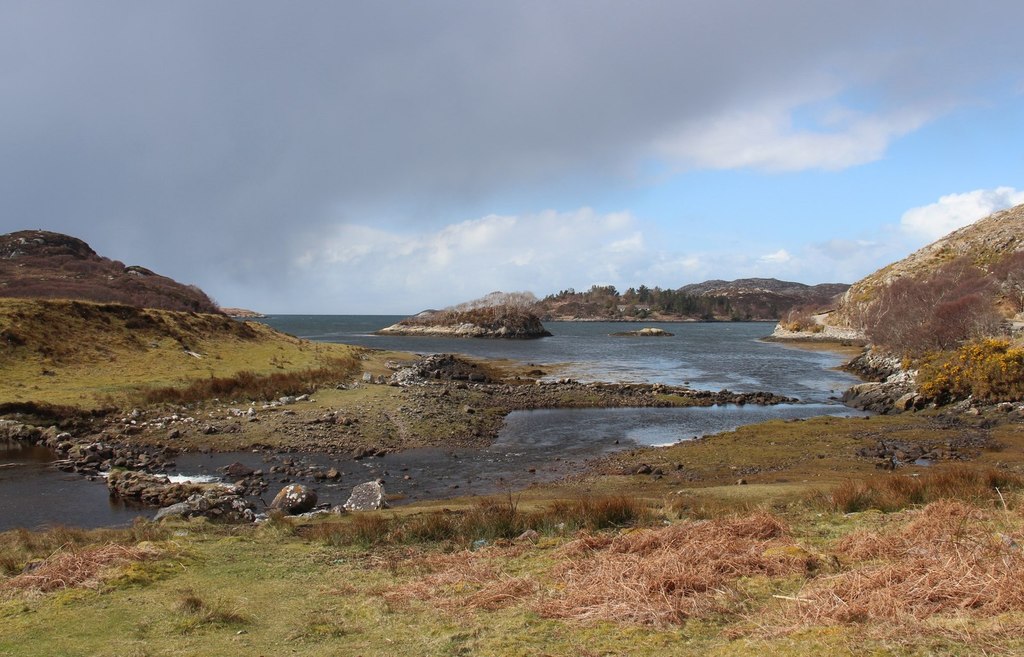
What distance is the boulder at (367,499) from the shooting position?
15.0 metres

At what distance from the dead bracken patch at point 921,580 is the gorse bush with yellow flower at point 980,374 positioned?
84.6ft

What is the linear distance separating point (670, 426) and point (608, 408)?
5.74m

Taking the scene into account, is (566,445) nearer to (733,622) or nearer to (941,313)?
(733,622)

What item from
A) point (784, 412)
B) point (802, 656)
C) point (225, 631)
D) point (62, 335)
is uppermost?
point (62, 335)

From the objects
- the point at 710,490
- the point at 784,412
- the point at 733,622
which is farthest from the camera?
the point at 784,412

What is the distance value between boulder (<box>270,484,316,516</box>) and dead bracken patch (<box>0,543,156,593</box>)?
6.51 meters

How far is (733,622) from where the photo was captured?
20.1 ft

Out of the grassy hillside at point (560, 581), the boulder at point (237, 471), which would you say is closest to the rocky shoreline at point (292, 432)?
the boulder at point (237, 471)

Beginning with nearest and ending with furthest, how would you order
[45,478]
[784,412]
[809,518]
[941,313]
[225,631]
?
[225,631], [809,518], [45,478], [784,412], [941,313]

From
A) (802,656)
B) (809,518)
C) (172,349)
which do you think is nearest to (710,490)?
(809,518)

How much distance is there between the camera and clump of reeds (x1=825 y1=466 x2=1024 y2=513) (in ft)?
35.8

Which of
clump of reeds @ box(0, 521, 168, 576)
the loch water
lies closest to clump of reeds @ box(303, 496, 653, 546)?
clump of reeds @ box(0, 521, 168, 576)

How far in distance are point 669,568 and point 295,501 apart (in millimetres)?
11441

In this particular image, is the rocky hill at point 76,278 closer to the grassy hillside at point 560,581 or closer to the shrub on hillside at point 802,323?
the grassy hillside at point 560,581
